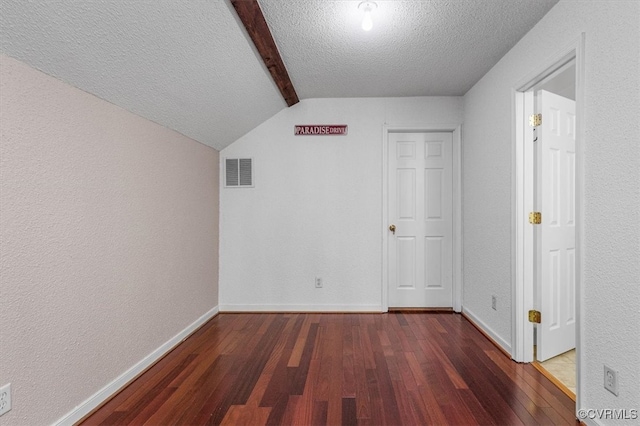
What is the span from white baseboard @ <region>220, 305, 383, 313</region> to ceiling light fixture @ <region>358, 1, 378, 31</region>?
2.63 metres

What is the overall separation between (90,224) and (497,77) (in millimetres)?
3134

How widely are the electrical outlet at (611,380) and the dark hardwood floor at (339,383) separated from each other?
30 centimetres

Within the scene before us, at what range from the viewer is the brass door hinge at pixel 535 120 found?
86.5 inches

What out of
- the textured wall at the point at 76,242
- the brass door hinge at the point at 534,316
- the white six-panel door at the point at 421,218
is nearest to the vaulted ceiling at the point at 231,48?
the textured wall at the point at 76,242

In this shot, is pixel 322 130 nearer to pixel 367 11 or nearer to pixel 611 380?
pixel 367 11

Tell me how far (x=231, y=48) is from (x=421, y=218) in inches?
98.6

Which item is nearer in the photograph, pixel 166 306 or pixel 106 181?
pixel 106 181

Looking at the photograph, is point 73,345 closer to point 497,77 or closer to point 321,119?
point 321,119

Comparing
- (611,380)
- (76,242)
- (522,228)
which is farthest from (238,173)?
(611,380)

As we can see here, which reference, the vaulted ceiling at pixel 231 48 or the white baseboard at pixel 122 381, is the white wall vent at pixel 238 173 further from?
the white baseboard at pixel 122 381

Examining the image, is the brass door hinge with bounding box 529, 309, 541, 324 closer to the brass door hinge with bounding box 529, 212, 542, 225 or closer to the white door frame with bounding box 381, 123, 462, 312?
the brass door hinge with bounding box 529, 212, 542, 225

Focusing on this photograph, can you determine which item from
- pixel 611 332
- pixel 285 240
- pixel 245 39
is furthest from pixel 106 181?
pixel 611 332

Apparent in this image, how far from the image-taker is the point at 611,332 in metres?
1.42

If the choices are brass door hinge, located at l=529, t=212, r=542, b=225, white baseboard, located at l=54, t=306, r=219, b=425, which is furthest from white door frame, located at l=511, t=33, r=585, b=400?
white baseboard, located at l=54, t=306, r=219, b=425
